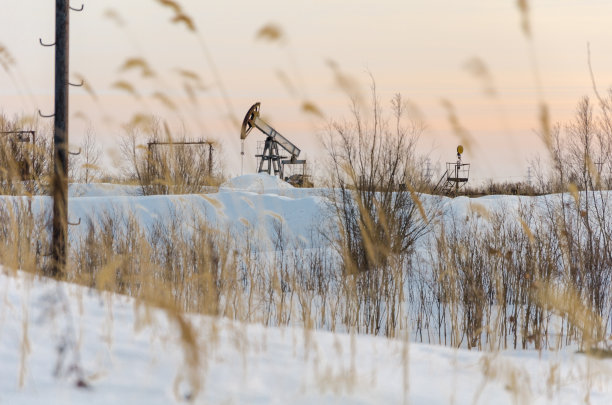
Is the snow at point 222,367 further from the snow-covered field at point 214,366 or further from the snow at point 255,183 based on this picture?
the snow at point 255,183

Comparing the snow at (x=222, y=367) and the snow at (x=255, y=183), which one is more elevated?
the snow at (x=255, y=183)

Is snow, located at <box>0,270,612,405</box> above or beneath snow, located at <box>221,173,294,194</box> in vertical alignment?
→ beneath

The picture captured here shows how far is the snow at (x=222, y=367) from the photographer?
2209 millimetres

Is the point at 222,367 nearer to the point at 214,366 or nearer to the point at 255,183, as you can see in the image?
the point at 214,366

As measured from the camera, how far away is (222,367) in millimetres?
2428

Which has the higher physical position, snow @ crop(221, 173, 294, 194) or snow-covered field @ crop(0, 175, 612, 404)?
snow @ crop(221, 173, 294, 194)

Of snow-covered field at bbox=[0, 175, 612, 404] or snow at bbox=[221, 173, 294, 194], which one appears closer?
snow-covered field at bbox=[0, 175, 612, 404]

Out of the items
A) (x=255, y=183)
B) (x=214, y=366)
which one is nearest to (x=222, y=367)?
(x=214, y=366)

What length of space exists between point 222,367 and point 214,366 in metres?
0.03

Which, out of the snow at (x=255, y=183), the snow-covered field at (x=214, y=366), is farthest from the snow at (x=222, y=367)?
the snow at (x=255, y=183)

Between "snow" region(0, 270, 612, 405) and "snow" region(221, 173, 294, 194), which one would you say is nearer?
"snow" region(0, 270, 612, 405)

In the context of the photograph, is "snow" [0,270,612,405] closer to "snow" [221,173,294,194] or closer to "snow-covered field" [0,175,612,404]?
"snow-covered field" [0,175,612,404]

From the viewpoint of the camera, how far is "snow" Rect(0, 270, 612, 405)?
2209 millimetres

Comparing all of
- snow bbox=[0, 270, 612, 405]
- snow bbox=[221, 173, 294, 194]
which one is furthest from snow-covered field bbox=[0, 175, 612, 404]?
snow bbox=[221, 173, 294, 194]
